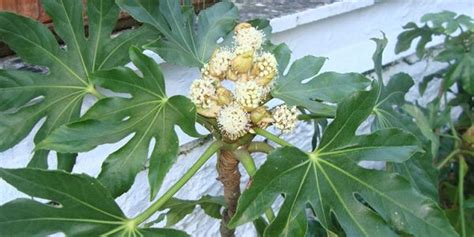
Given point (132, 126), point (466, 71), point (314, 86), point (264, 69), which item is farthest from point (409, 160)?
point (466, 71)

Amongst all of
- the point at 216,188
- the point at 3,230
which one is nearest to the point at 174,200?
the point at 3,230

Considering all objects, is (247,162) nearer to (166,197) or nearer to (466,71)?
(166,197)

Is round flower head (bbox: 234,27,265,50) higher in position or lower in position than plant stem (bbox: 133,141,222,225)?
higher

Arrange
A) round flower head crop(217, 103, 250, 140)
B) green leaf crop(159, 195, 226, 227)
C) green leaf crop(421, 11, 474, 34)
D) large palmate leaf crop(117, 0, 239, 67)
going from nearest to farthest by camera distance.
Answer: round flower head crop(217, 103, 250, 140) → large palmate leaf crop(117, 0, 239, 67) → green leaf crop(159, 195, 226, 227) → green leaf crop(421, 11, 474, 34)

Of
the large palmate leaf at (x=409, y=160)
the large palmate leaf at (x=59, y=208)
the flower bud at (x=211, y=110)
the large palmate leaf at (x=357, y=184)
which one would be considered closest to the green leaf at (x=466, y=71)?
the large palmate leaf at (x=409, y=160)

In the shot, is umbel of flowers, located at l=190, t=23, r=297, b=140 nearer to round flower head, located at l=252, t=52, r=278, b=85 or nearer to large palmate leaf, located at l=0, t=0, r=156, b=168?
round flower head, located at l=252, t=52, r=278, b=85

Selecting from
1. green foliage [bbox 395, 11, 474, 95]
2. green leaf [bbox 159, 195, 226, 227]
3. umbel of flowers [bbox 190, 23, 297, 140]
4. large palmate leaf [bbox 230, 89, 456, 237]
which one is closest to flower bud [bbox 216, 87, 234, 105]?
umbel of flowers [bbox 190, 23, 297, 140]

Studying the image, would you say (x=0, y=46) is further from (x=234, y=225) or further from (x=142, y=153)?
(x=234, y=225)

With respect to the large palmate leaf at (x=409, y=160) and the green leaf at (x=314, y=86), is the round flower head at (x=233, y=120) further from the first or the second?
the large palmate leaf at (x=409, y=160)
